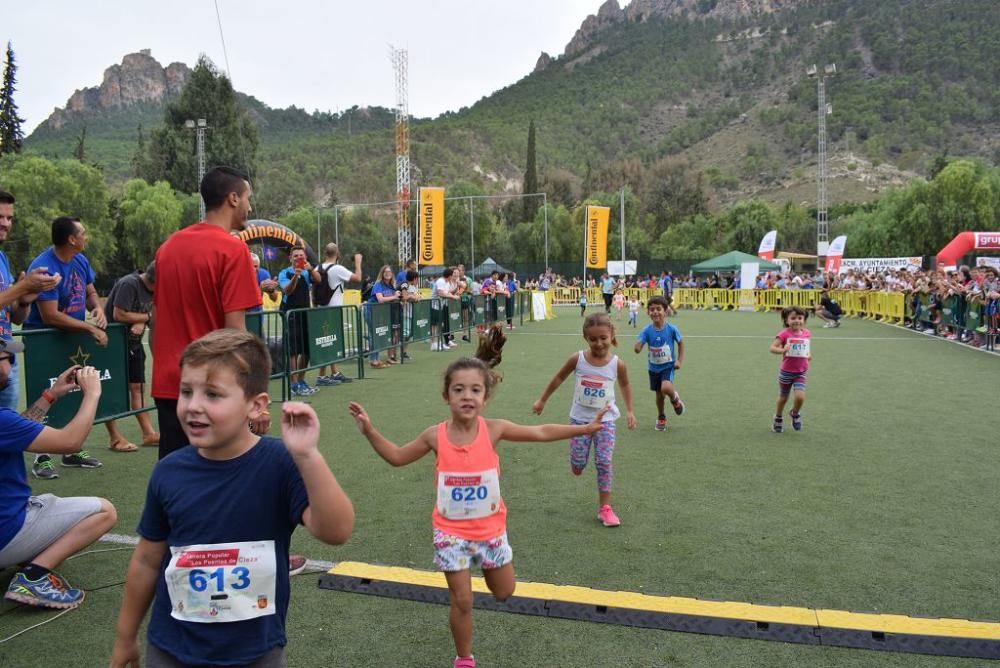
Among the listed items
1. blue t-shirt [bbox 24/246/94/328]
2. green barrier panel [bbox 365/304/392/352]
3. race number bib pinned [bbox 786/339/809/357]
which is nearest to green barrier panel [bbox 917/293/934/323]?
green barrier panel [bbox 365/304/392/352]

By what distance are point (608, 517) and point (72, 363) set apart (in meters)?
4.40

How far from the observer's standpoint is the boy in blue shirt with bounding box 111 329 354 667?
2109mm

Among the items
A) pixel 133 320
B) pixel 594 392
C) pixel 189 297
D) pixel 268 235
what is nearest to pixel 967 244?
pixel 268 235

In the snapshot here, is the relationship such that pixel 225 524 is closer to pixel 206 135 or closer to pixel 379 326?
pixel 379 326

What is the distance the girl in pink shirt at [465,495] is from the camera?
329 centimetres

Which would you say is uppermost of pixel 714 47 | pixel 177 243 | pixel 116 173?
pixel 714 47

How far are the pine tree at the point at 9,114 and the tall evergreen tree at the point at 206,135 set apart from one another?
50.9ft

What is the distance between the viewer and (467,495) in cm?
339

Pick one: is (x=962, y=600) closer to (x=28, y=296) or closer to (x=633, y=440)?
(x=633, y=440)

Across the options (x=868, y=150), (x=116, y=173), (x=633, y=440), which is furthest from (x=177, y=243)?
(x=868, y=150)

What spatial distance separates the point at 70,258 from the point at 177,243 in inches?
108

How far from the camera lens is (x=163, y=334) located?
3.73 metres

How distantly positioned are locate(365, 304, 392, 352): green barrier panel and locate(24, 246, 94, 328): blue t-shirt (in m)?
6.90

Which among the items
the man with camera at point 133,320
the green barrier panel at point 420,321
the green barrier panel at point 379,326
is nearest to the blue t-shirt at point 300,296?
the green barrier panel at point 379,326
